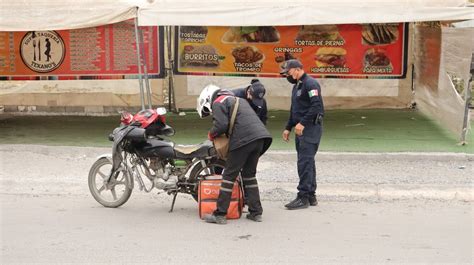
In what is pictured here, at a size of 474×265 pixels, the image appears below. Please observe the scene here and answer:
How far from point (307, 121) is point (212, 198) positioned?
50.9 inches

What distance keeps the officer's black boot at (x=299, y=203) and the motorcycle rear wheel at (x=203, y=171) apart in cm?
87

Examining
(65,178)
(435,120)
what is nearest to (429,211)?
(65,178)

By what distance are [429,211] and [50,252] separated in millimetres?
3932

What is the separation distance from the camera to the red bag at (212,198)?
7035 mm

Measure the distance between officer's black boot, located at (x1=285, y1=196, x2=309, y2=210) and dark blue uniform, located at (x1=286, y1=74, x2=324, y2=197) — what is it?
5 cm

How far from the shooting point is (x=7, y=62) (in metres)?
13.4

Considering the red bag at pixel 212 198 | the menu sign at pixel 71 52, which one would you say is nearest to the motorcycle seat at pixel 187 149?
the red bag at pixel 212 198

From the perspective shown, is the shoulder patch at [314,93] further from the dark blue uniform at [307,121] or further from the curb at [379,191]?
the curb at [379,191]

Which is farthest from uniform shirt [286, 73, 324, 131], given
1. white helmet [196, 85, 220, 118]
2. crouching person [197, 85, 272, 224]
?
white helmet [196, 85, 220, 118]

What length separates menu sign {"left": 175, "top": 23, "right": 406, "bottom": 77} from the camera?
13.5 m

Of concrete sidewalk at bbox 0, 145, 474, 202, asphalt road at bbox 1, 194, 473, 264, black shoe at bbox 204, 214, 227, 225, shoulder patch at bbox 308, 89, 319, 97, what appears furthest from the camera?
concrete sidewalk at bbox 0, 145, 474, 202

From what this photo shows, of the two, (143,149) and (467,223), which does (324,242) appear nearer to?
(467,223)

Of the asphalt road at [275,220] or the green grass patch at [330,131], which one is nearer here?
the asphalt road at [275,220]

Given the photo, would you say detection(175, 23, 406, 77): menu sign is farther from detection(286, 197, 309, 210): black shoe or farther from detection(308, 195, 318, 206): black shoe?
detection(286, 197, 309, 210): black shoe
